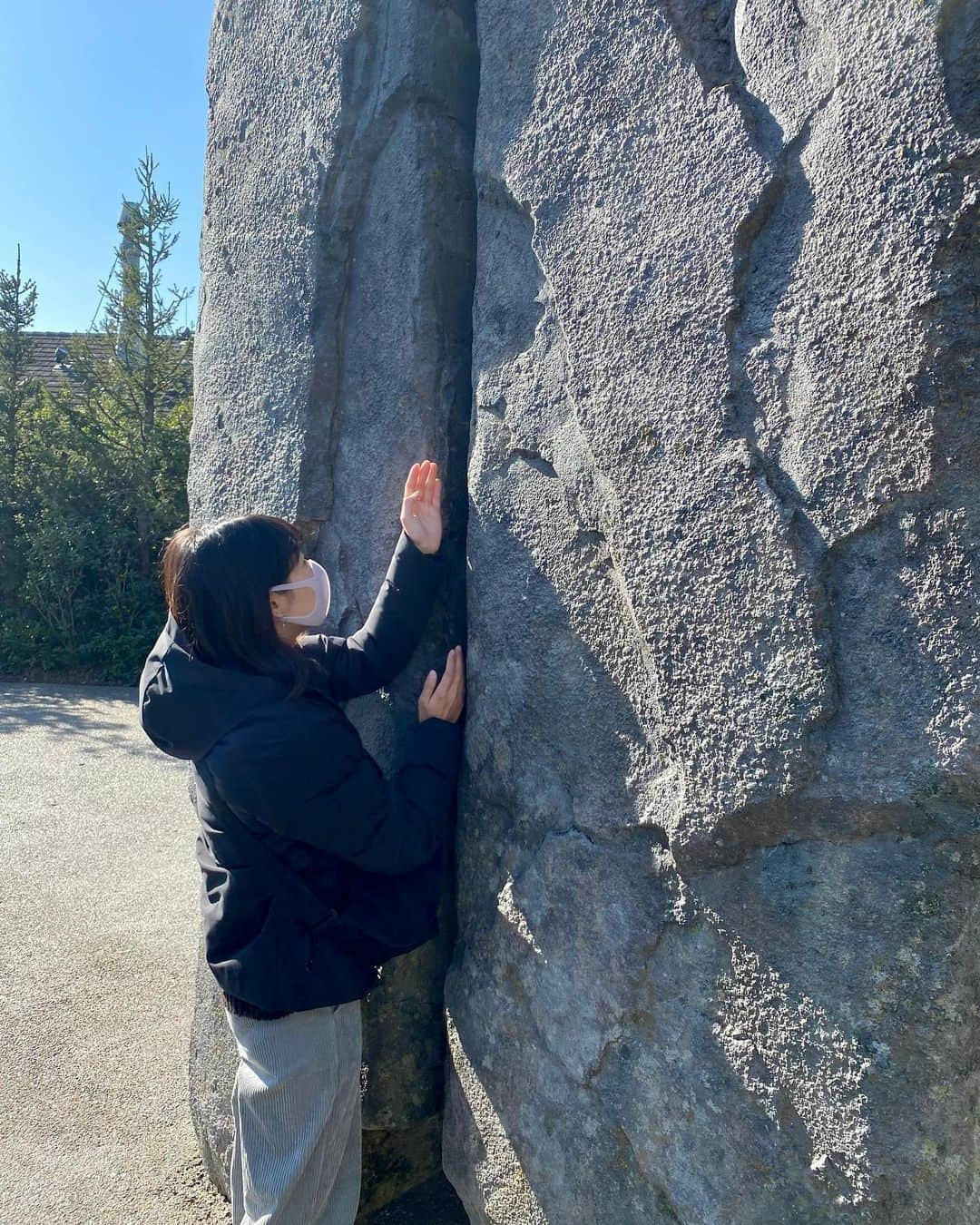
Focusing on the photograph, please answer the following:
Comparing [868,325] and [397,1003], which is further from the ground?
[868,325]

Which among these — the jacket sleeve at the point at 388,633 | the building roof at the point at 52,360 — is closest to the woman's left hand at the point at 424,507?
the jacket sleeve at the point at 388,633

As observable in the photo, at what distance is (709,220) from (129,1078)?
2393 mm

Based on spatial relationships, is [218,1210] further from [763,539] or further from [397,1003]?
[763,539]

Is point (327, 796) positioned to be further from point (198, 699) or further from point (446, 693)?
point (446, 693)

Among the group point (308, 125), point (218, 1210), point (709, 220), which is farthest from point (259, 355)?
point (218, 1210)

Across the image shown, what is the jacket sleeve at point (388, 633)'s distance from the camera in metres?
1.95

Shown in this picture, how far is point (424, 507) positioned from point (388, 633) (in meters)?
0.24

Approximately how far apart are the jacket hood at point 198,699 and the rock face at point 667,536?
416 mm

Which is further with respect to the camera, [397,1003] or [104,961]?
[104,961]

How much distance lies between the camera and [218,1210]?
2.26 metres

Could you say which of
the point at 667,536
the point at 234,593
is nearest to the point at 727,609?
the point at 667,536

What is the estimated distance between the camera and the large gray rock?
1322 mm

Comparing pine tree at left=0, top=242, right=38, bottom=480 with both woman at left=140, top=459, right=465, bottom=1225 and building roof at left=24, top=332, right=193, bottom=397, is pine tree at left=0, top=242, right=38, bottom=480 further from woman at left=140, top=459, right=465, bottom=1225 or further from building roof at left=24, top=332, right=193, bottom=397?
woman at left=140, top=459, right=465, bottom=1225

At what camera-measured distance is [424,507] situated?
1.97 metres
